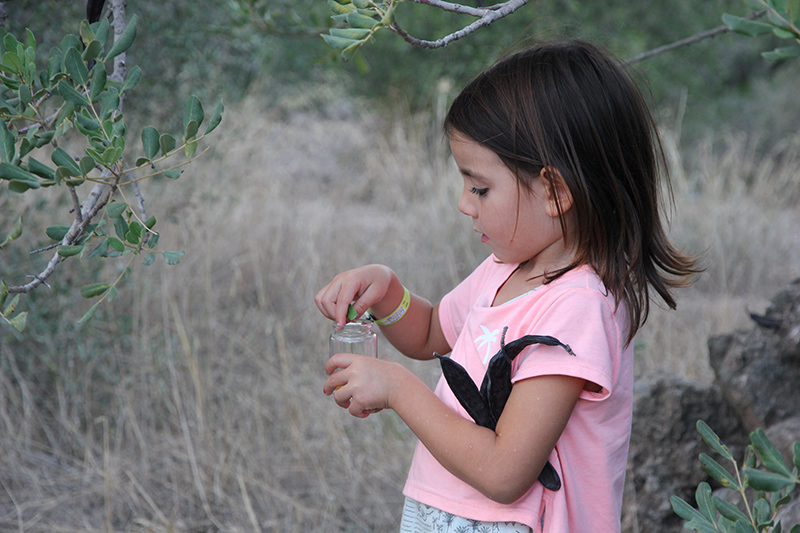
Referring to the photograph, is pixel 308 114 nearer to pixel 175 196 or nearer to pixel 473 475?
pixel 175 196

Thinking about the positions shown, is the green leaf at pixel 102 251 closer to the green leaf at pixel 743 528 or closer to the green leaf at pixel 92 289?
the green leaf at pixel 92 289

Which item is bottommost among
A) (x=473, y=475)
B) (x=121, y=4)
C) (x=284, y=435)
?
(x=284, y=435)

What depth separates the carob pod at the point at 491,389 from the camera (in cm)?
105

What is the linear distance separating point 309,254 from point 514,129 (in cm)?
270

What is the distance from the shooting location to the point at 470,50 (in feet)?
21.7

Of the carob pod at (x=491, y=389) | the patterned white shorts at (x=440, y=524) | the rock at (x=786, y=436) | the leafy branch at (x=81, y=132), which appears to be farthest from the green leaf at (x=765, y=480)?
the rock at (x=786, y=436)

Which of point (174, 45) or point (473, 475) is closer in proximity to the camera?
point (473, 475)

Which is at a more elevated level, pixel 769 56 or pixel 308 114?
pixel 769 56

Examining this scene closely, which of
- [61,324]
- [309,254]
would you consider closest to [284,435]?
[61,324]

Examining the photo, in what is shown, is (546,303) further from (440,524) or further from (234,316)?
(234,316)

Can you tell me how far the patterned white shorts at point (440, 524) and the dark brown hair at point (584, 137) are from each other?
392 mm

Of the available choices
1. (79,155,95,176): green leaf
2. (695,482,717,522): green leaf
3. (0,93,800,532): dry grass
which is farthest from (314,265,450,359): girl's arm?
(0,93,800,532): dry grass

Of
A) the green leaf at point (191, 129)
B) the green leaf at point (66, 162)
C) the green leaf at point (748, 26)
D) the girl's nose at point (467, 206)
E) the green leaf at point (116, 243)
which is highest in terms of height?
the green leaf at point (748, 26)

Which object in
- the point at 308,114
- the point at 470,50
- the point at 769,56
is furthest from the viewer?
the point at 308,114
